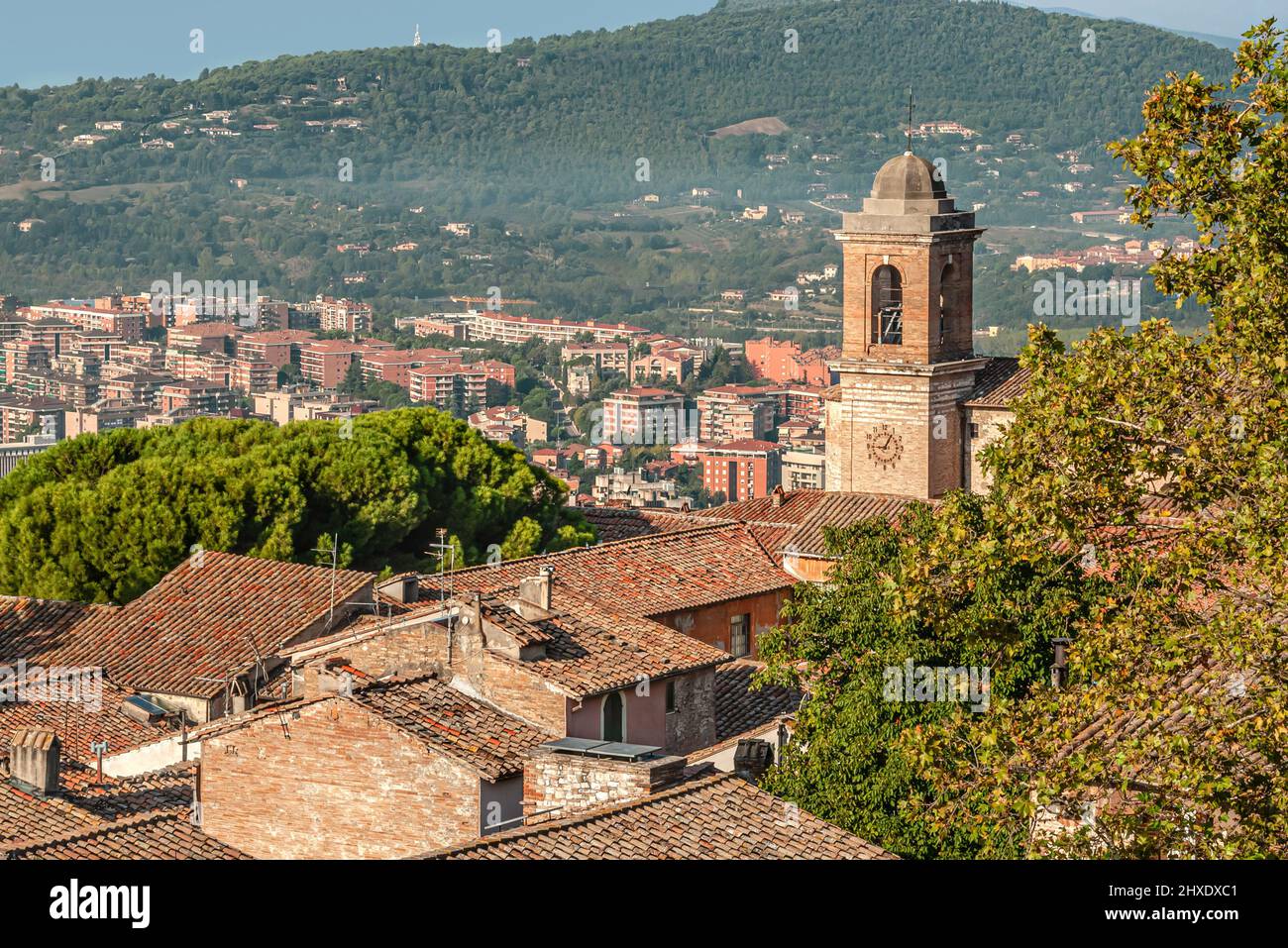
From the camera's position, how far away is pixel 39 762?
1756cm

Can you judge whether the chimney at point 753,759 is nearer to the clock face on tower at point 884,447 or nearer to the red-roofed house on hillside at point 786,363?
the clock face on tower at point 884,447

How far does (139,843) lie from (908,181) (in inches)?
1141

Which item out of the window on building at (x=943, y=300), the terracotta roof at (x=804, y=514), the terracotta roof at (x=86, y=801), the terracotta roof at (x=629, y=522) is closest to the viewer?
the terracotta roof at (x=86, y=801)

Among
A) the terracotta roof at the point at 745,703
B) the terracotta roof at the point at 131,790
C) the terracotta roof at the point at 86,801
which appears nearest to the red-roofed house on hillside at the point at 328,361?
the terracotta roof at the point at 745,703

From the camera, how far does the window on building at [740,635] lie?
1071 inches

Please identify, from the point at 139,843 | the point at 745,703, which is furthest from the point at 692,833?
the point at 745,703

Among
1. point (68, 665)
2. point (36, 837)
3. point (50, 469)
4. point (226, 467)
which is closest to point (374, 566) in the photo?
point (226, 467)

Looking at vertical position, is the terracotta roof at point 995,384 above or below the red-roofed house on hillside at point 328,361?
above

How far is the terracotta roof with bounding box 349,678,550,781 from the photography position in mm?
15180

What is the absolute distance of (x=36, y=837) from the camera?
1577cm

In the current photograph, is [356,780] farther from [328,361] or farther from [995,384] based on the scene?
[328,361]

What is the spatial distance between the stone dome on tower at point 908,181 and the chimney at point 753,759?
2457cm
